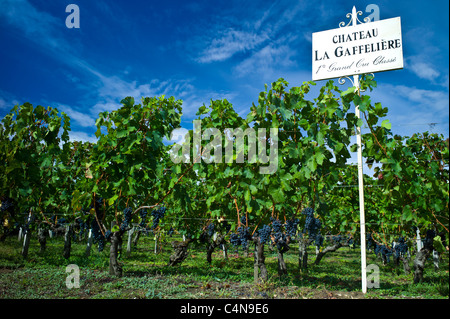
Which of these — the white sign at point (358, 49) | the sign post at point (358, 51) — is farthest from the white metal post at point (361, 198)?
the white sign at point (358, 49)

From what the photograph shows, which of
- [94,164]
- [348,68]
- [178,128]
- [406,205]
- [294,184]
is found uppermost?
[348,68]

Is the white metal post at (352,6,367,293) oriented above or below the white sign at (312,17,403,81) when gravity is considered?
below

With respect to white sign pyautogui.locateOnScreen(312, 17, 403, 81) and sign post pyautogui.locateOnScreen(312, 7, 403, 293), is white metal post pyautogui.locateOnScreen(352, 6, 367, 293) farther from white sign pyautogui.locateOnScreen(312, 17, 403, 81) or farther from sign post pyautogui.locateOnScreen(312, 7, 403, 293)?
white sign pyautogui.locateOnScreen(312, 17, 403, 81)

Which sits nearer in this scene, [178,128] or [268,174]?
[268,174]

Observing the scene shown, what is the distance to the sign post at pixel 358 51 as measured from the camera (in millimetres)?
5148

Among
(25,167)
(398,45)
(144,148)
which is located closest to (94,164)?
(144,148)

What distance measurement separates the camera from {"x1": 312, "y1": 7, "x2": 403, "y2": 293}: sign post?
5148mm

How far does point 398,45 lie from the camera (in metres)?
5.14

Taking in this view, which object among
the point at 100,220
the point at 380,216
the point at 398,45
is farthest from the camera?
the point at 380,216

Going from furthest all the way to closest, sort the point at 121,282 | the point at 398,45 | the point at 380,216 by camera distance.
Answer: the point at 380,216, the point at 121,282, the point at 398,45

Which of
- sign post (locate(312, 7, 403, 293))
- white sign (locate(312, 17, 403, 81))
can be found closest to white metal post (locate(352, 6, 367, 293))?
sign post (locate(312, 7, 403, 293))
